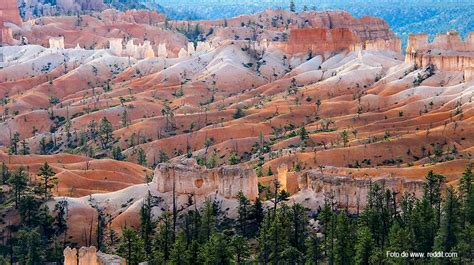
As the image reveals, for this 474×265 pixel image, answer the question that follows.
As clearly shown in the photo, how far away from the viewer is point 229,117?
432ft

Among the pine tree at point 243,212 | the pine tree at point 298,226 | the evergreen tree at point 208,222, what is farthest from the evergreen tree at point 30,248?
the pine tree at point 298,226

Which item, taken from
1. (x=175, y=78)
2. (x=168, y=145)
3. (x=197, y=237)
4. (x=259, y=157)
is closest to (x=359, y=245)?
(x=197, y=237)

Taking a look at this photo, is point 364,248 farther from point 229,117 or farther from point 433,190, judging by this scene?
point 229,117

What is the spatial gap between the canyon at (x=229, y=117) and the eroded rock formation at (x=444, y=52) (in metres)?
0.29

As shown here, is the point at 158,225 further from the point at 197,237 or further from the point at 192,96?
the point at 192,96

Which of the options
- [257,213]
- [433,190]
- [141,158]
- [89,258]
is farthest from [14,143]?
[89,258]

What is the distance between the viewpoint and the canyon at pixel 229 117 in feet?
263

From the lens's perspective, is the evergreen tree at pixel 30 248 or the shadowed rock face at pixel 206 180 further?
the shadowed rock face at pixel 206 180

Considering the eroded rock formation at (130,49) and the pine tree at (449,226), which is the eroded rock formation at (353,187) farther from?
the eroded rock formation at (130,49)

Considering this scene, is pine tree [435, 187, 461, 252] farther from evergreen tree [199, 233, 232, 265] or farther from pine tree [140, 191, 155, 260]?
pine tree [140, 191, 155, 260]

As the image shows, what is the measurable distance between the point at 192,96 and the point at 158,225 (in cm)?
7417

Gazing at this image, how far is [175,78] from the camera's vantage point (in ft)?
528

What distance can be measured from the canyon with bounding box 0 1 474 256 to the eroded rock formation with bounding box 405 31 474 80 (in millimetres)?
289

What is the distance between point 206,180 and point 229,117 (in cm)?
5283
